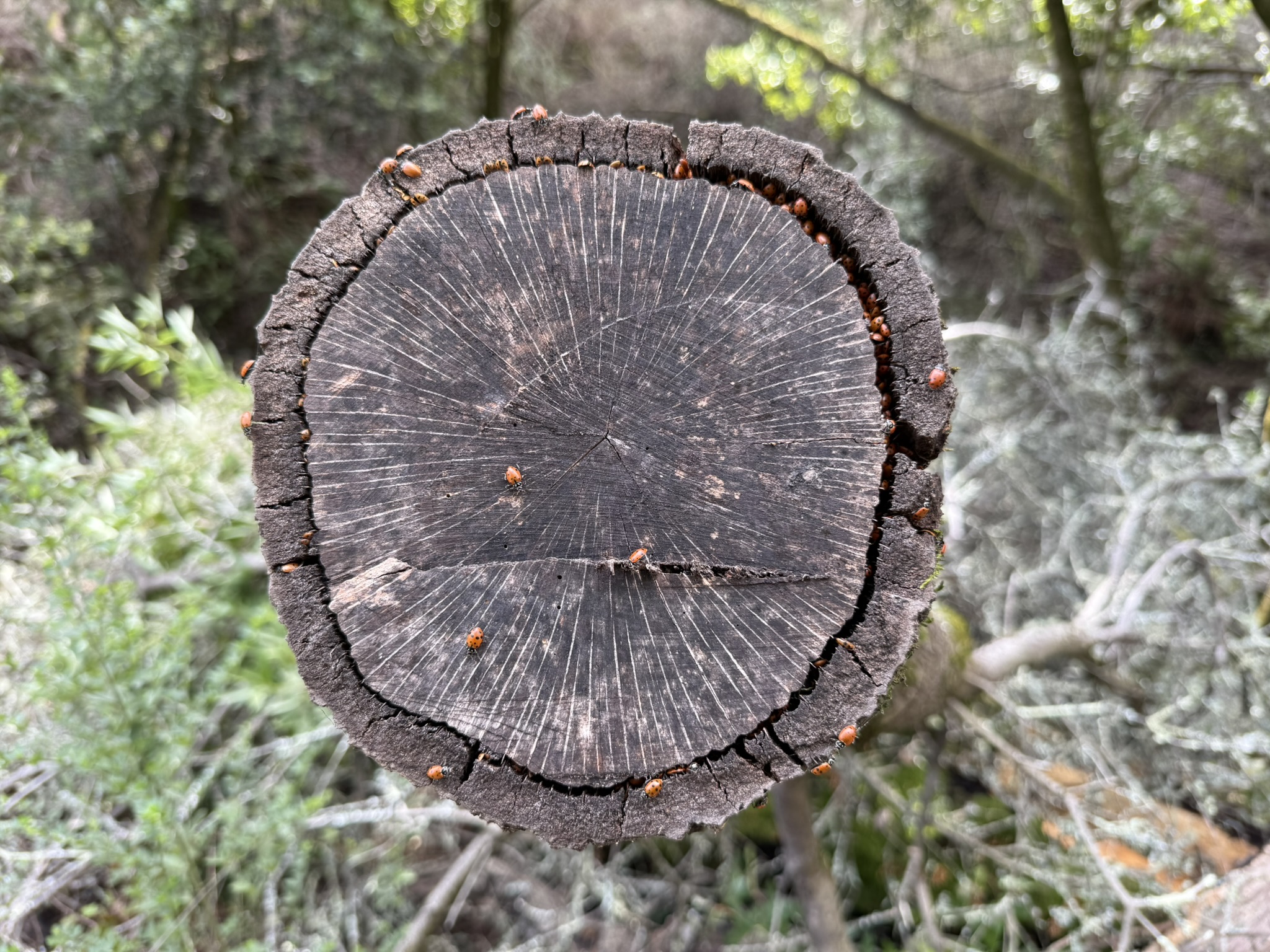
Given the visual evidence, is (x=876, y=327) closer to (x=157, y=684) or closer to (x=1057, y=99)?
(x=157, y=684)

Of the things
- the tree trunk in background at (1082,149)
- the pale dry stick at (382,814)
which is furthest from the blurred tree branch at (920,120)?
the pale dry stick at (382,814)

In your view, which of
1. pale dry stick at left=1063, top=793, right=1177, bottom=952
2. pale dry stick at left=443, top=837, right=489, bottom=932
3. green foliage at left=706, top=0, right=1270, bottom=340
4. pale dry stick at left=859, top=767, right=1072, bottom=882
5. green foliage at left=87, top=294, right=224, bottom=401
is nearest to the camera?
pale dry stick at left=1063, top=793, right=1177, bottom=952

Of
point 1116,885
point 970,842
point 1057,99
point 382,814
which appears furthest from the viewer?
point 1057,99

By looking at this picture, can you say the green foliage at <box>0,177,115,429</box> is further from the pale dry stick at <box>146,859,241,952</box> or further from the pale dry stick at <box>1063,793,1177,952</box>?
the pale dry stick at <box>1063,793,1177,952</box>

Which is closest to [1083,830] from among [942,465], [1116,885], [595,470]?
[1116,885]

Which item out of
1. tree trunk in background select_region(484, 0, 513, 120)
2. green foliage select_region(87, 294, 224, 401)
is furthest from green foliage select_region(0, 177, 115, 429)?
tree trunk in background select_region(484, 0, 513, 120)

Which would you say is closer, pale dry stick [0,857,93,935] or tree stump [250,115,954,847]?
tree stump [250,115,954,847]
